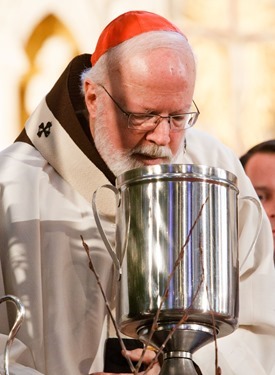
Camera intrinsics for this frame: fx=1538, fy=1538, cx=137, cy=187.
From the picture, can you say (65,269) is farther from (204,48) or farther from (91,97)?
(204,48)

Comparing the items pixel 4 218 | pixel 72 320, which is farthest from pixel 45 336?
pixel 4 218

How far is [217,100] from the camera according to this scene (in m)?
8.20

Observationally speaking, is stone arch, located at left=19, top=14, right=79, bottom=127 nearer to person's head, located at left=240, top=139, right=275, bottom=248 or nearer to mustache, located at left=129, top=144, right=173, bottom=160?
person's head, located at left=240, top=139, right=275, bottom=248

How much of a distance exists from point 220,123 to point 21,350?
12.4ft

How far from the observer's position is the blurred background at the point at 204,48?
7.57m

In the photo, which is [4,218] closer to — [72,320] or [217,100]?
[72,320]

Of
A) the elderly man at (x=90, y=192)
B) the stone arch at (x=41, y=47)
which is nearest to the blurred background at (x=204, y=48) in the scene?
the stone arch at (x=41, y=47)

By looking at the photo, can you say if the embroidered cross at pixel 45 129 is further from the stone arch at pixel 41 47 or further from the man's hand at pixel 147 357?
the stone arch at pixel 41 47

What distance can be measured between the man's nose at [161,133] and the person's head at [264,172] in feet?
5.89

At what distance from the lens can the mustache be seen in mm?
4625

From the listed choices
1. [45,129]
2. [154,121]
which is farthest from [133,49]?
[45,129]

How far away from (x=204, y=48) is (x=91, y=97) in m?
3.33

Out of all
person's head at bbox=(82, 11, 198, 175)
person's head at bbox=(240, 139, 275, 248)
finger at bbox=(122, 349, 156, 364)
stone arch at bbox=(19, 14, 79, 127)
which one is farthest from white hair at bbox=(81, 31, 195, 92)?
stone arch at bbox=(19, 14, 79, 127)

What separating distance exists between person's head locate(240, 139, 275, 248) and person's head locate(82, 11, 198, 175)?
1.56 metres
